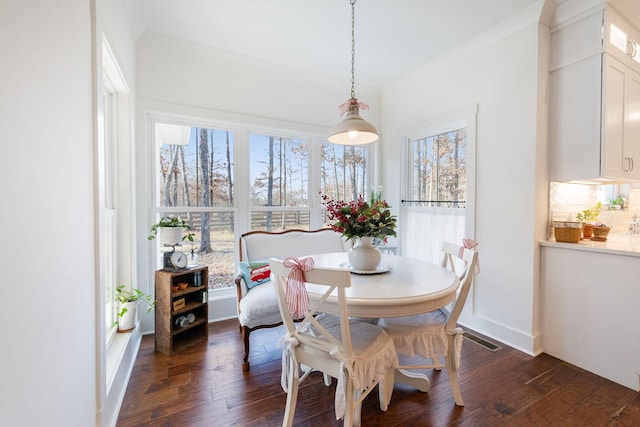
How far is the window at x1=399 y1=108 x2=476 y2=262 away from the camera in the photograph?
112 inches

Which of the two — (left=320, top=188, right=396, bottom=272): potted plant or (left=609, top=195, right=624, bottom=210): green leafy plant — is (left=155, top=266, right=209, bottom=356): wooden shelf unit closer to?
(left=320, top=188, right=396, bottom=272): potted plant

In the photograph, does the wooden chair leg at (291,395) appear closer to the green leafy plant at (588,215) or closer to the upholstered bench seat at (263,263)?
the upholstered bench seat at (263,263)

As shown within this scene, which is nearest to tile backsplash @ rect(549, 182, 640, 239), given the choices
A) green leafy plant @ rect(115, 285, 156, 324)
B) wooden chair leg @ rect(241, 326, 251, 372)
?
wooden chair leg @ rect(241, 326, 251, 372)

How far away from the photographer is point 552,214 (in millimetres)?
2447

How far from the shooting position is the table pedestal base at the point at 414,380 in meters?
1.86

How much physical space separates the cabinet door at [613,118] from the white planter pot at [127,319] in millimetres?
3787

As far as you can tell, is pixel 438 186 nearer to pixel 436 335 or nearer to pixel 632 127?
pixel 632 127

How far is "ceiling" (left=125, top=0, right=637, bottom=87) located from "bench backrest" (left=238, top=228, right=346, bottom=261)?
1.84 meters

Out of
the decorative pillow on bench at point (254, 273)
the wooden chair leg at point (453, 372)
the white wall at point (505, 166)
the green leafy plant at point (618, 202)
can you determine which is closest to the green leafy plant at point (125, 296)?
the decorative pillow on bench at point (254, 273)

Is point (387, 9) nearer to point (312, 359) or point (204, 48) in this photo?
point (204, 48)

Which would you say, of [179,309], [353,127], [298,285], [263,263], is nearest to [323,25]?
[353,127]

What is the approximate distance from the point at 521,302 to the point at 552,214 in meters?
0.79

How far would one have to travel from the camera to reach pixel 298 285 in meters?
1.33

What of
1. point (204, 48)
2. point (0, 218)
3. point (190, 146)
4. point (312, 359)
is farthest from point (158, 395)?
point (204, 48)
